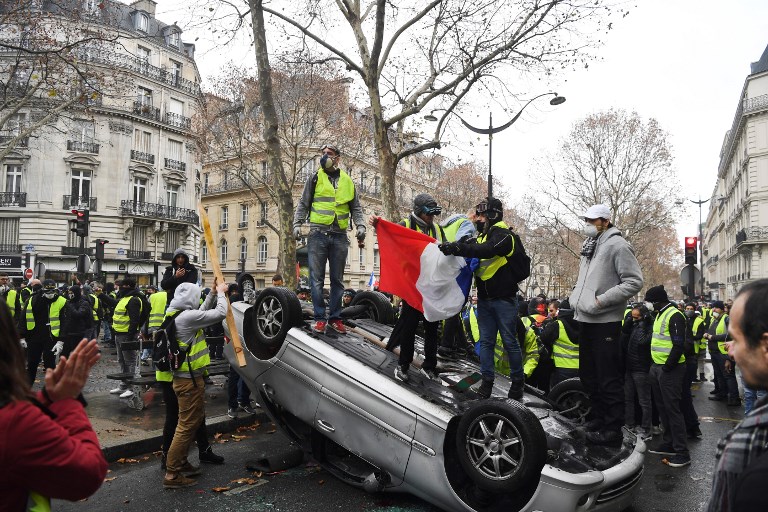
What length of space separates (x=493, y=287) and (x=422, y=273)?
26.4 inches

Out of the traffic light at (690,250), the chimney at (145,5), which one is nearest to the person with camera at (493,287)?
the traffic light at (690,250)

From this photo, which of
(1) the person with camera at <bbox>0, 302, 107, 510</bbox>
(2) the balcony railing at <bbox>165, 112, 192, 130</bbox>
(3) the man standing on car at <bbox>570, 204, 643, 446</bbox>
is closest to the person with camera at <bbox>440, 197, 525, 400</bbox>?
(3) the man standing on car at <bbox>570, 204, 643, 446</bbox>

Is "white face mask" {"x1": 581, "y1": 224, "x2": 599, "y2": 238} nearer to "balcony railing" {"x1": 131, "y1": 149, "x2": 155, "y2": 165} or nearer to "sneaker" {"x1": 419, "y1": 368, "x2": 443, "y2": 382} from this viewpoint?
"sneaker" {"x1": 419, "y1": 368, "x2": 443, "y2": 382}

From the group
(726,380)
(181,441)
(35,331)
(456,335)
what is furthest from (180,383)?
(726,380)

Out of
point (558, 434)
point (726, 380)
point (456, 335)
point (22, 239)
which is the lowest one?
point (726, 380)

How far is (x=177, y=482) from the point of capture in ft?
16.8

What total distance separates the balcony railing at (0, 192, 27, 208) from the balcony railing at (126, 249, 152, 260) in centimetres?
719

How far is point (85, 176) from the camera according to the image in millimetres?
39125

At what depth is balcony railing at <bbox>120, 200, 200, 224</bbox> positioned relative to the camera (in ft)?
132

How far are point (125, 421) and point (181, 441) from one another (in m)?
2.56

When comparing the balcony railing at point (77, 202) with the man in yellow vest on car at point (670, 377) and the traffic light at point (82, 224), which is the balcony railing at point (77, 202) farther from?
the man in yellow vest on car at point (670, 377)

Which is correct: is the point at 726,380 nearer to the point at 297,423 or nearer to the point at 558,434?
the point at 558,434

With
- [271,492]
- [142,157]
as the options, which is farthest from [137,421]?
[142,157]

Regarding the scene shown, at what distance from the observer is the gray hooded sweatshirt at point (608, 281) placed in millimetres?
4797
